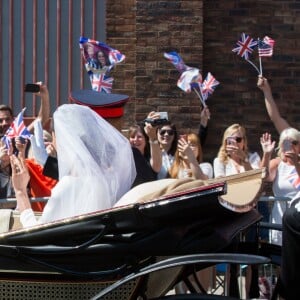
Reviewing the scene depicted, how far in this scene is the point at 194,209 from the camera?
4426mm

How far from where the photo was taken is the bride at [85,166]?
5004mm

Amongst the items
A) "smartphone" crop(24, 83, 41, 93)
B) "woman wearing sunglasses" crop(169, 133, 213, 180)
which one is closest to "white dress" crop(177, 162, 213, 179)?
"woman wearing sunglasses" crop(169, 133, 213, 180)

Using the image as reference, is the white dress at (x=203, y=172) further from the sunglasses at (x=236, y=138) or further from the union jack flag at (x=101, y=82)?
the union jack flag at (x=101, y=82)

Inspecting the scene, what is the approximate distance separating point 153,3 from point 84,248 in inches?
250

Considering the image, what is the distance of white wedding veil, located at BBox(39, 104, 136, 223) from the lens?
5004 millimetres

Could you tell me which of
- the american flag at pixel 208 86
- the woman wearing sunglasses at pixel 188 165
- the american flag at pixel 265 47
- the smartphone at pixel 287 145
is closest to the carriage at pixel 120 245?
the woman wearing sunglasses at pixel 188 165

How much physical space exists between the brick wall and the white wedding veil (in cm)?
526

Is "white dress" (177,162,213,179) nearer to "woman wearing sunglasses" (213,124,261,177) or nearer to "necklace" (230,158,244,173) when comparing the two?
"woman wearing sunglasses" (213,124,261,177)

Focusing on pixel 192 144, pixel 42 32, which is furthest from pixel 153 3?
pixel 192 144

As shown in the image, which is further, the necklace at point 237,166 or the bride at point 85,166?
the necklace at point 237,166

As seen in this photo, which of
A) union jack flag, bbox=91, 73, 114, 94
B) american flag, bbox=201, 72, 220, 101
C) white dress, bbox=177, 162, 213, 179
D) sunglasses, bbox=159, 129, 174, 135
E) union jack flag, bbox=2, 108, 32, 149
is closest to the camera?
union jack flag, bbox=2, 108, 32, 149

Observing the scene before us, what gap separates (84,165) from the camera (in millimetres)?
5031

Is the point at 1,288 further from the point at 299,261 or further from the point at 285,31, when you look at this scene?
the point at 285,31

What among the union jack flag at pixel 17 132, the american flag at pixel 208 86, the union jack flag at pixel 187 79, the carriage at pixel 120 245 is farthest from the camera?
the american flag at pixel 208 86
